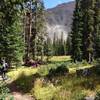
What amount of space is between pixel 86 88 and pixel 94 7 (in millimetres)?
55010

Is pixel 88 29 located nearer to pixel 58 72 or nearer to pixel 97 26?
pixel 97 26

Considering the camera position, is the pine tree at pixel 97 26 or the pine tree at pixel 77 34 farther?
the pine tree at pixel 77 34

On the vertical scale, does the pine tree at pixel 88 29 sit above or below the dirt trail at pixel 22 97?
above

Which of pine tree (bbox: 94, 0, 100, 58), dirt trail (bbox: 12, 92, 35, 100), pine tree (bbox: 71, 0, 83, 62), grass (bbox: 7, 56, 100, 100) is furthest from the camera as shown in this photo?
pine tree (bbox: 71, 0, 83, 62)

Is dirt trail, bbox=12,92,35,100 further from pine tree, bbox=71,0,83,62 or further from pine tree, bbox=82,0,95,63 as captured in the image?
pine tree, bbox=71,0,83,62

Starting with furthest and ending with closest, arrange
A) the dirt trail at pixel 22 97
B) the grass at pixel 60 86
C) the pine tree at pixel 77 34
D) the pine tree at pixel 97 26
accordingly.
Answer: the pine tree at pixel 77 34 < the pine tree at pixel 97 26 < the dirt trail at pixel 22 97 < the grass at pixel 60 86

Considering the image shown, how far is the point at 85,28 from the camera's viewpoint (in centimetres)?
7581

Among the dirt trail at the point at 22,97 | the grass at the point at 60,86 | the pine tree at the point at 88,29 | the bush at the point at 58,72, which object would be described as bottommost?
the dirt trail at the point at 22,97

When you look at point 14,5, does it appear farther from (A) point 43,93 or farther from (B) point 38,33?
(B) point 38,33

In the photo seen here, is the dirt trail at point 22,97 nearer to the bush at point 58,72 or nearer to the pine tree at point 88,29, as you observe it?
the bush at point 58,72

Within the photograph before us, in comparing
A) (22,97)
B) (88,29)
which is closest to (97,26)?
(88,29)

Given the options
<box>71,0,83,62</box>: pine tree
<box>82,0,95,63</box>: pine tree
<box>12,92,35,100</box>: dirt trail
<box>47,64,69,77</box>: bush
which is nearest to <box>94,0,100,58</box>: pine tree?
<box>82,0,95,63</box>: pine tree

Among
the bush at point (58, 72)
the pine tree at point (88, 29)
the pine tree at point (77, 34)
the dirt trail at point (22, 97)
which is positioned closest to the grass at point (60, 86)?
the dirt trail at point (22, 97)

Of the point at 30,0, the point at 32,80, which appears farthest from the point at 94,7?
the point at 30,0
